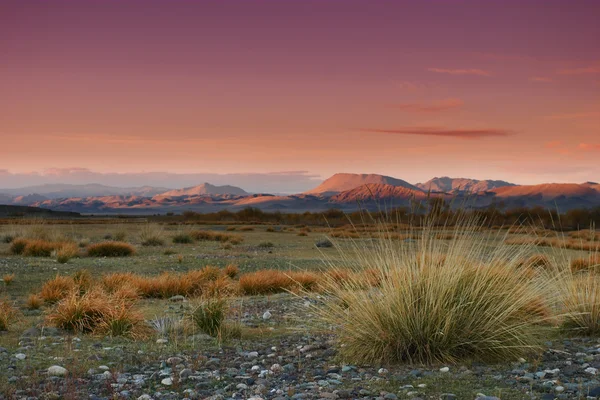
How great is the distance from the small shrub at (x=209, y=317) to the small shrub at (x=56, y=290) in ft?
10.2

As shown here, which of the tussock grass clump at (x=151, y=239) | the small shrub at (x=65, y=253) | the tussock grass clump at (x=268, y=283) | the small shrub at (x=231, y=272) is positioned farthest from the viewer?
the tussock grass clump at (x=151, y=239)

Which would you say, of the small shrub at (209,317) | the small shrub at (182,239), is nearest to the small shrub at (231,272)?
the small shrub at (209,317)

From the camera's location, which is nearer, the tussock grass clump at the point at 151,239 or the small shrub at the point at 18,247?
the small shrub at the point at 18,247

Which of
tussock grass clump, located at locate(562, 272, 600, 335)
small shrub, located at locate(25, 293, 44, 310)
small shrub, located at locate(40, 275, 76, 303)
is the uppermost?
tussock grass clump, located at locate(562, 272, 600, 335)

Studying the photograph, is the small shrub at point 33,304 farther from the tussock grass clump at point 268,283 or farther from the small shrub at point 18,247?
the small shrub at point 18,247

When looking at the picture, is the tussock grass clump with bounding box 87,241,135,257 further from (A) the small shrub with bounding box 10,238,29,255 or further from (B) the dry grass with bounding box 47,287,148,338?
(B) the dry grass with bounding box 47,287,148,338

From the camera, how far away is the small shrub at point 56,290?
9.49m

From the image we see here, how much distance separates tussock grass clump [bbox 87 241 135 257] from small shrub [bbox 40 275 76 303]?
356 inches

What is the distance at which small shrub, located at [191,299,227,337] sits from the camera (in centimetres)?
701

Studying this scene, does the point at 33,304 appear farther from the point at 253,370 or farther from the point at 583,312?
the point at 583,312

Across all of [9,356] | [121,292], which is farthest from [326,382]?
[121,292]

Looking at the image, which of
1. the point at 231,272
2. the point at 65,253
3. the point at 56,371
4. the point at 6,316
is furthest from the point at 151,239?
the point at 56,371

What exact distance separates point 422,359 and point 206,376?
211 cm

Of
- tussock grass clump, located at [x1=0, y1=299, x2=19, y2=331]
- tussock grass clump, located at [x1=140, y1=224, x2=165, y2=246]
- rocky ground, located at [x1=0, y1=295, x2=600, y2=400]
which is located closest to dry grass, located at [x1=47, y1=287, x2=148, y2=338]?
rocky ground, located at [x1=0, y1=295, x2=600, y2=400]
